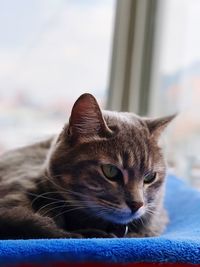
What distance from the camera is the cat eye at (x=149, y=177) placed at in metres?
1.12

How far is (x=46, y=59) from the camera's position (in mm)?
2219

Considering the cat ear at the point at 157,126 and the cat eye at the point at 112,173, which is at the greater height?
the cat ear at the point at 157,126

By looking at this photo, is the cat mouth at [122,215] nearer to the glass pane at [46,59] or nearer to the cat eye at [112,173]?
the cat eye at [112,173]

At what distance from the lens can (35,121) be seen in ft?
7.36

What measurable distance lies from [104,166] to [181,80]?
1117 millimetres

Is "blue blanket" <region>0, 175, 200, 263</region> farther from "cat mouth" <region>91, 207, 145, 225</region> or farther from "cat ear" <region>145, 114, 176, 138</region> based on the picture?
"cat ear" <region>145, 114, 176, 138</region>

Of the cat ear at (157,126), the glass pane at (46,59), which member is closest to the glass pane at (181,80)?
Answer: the glass pane at (46,59)

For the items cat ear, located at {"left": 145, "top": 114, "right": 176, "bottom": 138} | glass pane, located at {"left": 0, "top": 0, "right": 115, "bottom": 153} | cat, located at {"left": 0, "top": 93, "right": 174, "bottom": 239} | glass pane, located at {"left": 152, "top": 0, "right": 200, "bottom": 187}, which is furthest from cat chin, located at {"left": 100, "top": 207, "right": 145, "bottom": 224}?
glass pane, located at {"left": 0, "top": 0, "right": 115, "bottom": 153}

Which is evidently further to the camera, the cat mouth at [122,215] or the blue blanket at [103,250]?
the cat mouth at [122,215]

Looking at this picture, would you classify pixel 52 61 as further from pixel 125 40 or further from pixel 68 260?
pixel 68 260

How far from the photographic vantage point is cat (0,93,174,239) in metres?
1.04

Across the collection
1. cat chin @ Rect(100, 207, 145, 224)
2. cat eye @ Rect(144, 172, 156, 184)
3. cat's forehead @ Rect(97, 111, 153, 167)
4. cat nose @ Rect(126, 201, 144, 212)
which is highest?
cat's forehead @ Rect(97, 111, 153, 167)

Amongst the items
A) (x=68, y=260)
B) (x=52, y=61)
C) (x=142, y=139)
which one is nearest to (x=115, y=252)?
(x=68, y=260)

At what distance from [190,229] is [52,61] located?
4.24 feet
